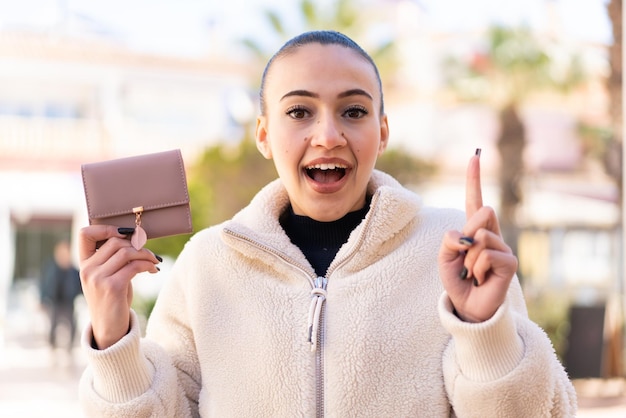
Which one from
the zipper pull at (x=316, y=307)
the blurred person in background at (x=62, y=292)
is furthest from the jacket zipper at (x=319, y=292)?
the blurred person in background at (x=62, y=292)

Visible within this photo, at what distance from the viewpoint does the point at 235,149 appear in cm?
2125

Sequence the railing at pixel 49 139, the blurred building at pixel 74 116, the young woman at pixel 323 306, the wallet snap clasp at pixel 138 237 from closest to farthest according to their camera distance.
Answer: the young woman at pixel 323 306 < the wallet snap clasp at pixel 138 237 < the blurred building at pixel 74 116 < the railing at pixel 49 139

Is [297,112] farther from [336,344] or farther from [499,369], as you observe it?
[499,369]

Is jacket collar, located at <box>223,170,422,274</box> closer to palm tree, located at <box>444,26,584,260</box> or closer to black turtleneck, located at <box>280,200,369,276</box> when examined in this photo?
black turtleneck, located at <box>280,200,369,276</box>

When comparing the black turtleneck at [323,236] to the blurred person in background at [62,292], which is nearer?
the black turtleneck at [323,236]

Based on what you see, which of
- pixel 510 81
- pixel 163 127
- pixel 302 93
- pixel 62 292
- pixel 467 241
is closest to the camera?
pixel 467 241

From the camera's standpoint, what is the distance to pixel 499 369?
2008 millimetres

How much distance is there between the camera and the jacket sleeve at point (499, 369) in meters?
1.98

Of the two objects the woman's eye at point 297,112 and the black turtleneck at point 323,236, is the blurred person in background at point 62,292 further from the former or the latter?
the woman's eye at point 297,112

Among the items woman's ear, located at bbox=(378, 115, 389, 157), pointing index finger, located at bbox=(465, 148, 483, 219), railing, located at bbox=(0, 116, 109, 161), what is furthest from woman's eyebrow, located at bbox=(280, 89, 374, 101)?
railing, located at bbox=(0, 116, 109, 161)

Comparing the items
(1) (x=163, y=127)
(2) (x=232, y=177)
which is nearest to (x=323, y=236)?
(2) (x=232, y=177)

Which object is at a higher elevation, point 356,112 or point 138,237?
point 356,112

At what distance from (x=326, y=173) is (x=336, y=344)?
1.31 ft

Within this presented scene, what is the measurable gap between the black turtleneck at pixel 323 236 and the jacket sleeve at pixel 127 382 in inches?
17.5
